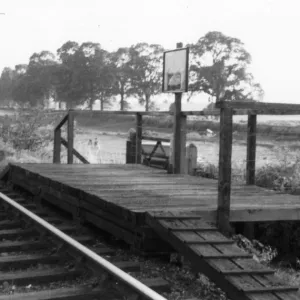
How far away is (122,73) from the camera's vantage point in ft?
229

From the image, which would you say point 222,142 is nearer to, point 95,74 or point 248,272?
point 248,272

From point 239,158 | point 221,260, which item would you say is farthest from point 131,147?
point 221,260

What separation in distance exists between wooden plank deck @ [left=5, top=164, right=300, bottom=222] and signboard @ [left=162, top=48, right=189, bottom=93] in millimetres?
1349

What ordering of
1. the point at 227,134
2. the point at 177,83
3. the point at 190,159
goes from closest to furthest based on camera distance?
the point at 227,134, the point at 177,83, the point at 190,159

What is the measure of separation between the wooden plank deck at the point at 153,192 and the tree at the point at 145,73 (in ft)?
157

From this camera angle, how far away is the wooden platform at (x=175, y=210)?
448cm

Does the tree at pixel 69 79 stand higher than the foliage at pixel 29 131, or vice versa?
the tree at pixel 69 79

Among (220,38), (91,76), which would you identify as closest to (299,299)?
(220,38)

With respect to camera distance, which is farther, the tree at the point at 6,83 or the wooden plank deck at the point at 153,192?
the tree at the point at 6,83

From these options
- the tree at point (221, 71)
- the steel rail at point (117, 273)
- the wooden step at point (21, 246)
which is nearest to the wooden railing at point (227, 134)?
the steel rail at point (117, 273)

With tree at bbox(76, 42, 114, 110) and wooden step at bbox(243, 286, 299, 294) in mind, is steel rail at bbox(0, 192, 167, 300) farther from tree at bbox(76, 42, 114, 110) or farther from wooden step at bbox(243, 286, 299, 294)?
tree at bbox(76, 42, 114, 110)

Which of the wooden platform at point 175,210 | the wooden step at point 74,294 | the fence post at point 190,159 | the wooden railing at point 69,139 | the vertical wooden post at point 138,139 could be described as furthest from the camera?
the wooden railing at point 69,139

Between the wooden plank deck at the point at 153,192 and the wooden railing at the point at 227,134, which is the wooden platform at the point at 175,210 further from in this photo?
the wooden railing at the point at 227,134

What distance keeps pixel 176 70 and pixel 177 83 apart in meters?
0.22
